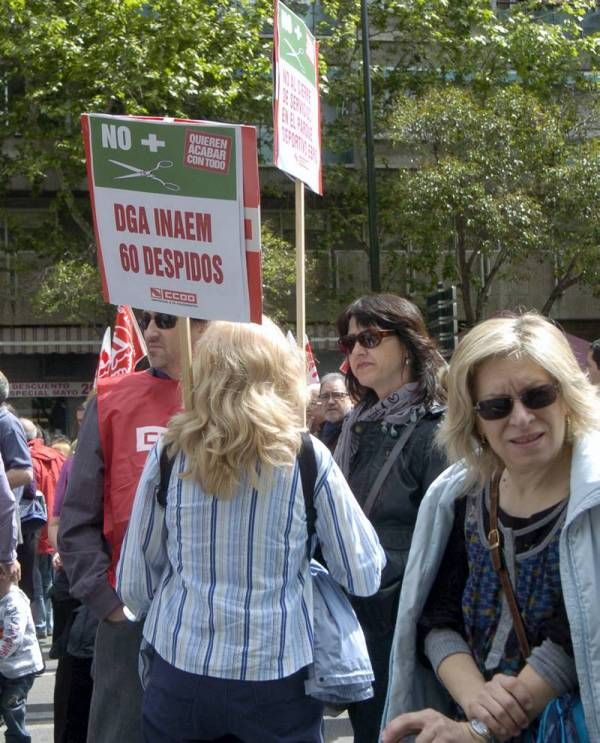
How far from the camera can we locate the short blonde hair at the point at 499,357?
2.59 metres

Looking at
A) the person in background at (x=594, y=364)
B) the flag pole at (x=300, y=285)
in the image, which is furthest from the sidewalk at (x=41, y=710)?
the person in background at (x=594, y=364)

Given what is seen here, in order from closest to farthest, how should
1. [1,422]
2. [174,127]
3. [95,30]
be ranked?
[174,127], [1,422], [95,30]

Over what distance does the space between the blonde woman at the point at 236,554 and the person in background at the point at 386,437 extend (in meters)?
0.66

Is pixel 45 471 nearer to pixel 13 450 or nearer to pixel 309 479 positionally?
pixel 13 450

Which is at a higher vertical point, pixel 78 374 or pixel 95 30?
pixel 95 30

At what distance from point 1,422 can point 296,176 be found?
2.55 m

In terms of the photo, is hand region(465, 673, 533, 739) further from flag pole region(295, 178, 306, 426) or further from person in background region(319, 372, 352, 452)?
person in background region(319, 372, 352, 452)

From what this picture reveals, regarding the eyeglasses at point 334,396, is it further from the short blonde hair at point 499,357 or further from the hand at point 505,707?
the hand at point 505,707

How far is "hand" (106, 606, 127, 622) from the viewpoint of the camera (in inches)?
154

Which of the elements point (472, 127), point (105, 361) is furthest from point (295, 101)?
point (472, 127)

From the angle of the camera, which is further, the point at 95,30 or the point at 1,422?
the point at 95,30

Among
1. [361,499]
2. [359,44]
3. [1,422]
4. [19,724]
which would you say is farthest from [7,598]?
[359,44]

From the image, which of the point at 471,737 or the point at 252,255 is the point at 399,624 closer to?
the point at 471,737

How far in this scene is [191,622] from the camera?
321 cm
